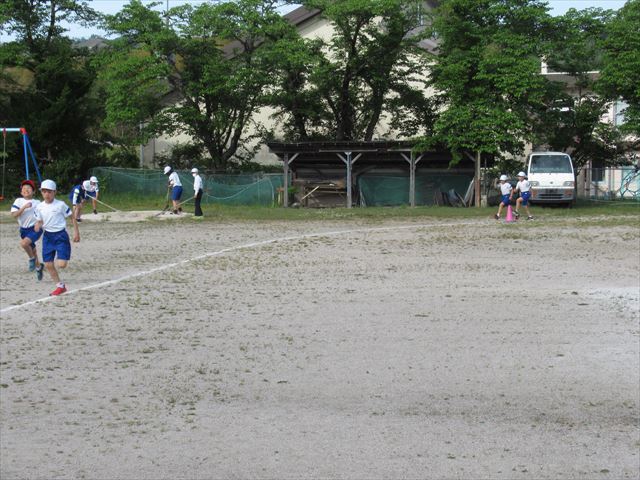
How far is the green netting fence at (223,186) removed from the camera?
41.2 metres

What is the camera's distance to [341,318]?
1249cm

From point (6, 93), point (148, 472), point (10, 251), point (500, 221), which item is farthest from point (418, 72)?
point (148, 472)

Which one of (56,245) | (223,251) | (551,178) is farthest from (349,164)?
(56,245)

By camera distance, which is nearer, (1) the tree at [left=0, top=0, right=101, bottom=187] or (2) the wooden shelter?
(2) the wooden shelter

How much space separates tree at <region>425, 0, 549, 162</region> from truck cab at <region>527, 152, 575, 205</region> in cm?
163

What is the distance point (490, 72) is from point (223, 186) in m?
13.1

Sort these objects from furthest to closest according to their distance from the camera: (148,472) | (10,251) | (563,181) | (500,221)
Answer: (563,181)
(500,221)
(10,251)
(148,472)

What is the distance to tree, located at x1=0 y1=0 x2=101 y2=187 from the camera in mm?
44438

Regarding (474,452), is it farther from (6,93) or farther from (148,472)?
(6,93)

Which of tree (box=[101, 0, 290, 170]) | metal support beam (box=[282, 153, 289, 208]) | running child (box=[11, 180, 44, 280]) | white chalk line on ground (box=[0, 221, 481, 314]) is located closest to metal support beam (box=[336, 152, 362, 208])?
metal support beam (box=[282, 153, 289, 208])

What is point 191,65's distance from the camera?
138ft

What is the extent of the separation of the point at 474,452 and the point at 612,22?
3553 centimetres

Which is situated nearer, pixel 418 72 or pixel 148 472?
pixel 148 472

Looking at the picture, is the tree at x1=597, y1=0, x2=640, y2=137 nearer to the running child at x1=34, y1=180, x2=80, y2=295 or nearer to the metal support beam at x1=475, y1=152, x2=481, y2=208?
the metal support beam at x1=475, y1=152, x2=481, y2=208
